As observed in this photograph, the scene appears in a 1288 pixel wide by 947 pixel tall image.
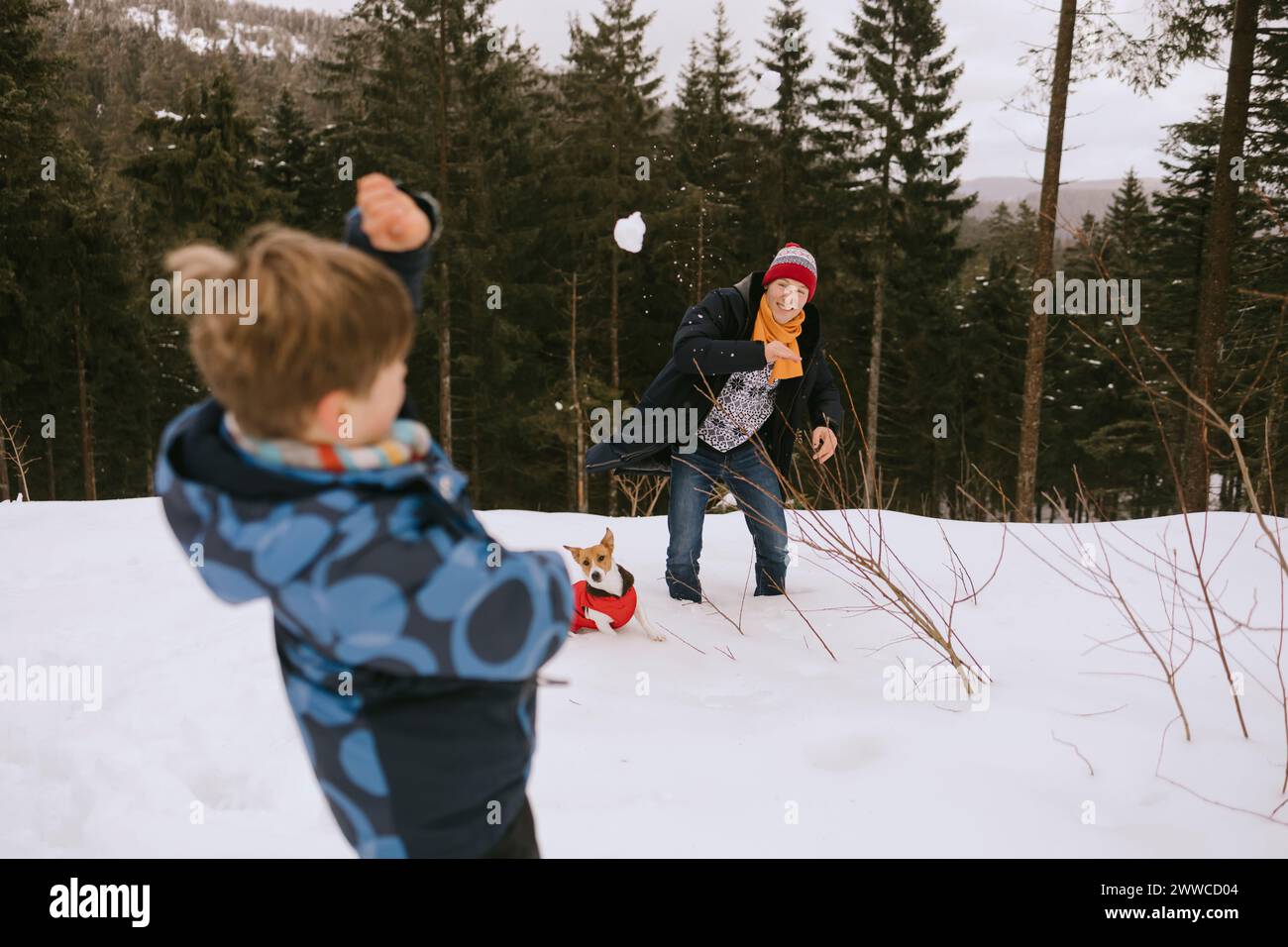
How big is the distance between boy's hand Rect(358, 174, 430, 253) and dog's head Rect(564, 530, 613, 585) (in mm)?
2243

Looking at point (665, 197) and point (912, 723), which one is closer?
point (912, 723)

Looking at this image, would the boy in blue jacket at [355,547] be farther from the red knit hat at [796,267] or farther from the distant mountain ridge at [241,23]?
the distant mountain ridge at [241,23]

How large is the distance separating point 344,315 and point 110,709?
2.71m

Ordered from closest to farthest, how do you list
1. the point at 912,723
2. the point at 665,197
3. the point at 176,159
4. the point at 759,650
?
1. the point at 912,723
2. the point at 759,650
3. the point at 176,159
4. the point at 665,197

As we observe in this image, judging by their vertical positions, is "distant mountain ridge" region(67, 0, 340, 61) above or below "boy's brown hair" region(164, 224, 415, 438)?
above

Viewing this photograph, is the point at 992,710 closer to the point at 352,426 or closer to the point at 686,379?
the point at 686,379

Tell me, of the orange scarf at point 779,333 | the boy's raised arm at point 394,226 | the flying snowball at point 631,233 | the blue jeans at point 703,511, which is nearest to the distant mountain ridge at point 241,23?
the flying snowball at point 631,233

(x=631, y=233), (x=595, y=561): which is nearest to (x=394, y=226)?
(x=595, y=561)

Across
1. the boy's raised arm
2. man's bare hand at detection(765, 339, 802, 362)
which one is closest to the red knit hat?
man's bare hand at detection(765, 339, 802, 362)

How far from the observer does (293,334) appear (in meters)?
1.03

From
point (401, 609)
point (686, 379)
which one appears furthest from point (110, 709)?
point (686, 379)

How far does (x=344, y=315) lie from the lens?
107 centimetres

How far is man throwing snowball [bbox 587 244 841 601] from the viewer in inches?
158

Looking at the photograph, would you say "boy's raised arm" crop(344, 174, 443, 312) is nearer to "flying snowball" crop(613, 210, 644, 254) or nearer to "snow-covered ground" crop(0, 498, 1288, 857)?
"snow-covered ground" crop(0, 498, 1288, 857)
